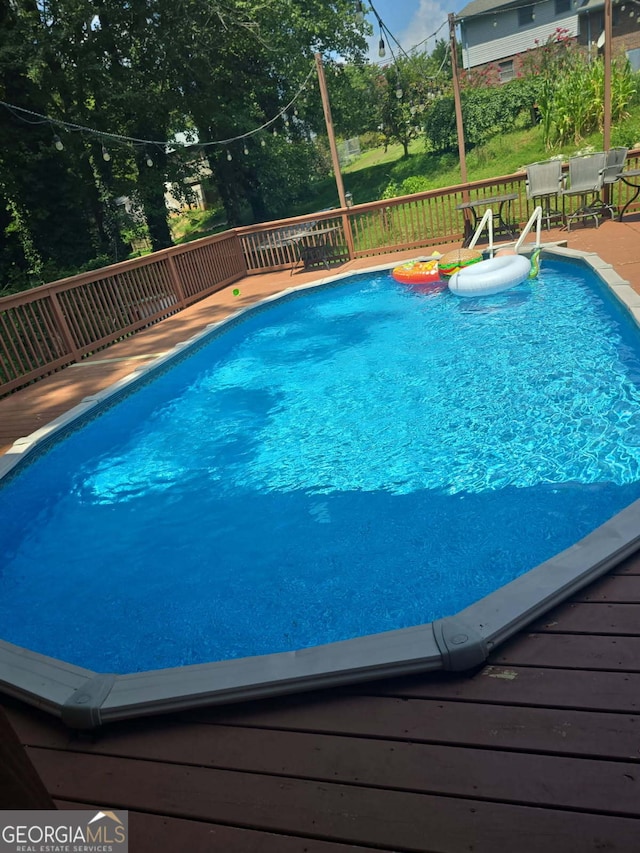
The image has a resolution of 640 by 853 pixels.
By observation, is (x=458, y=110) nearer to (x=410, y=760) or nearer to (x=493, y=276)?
(x=493, y=276)

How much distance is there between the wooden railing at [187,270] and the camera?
Answer: 6.46 metres

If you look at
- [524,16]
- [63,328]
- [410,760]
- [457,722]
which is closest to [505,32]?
[524,16]

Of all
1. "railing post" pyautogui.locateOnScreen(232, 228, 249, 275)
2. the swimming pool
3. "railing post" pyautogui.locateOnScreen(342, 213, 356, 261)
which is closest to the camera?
the swimming pool

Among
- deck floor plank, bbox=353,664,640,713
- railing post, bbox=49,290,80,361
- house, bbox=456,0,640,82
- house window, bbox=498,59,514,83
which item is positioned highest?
house, bbox=456,0,640,82

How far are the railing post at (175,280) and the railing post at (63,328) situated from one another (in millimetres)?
2426

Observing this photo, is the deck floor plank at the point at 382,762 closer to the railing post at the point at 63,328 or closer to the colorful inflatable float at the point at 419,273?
the railing post at the point at 63,328

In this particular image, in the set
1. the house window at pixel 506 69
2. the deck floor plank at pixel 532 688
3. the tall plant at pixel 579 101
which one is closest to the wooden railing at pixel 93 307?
the deck floor plank at pixel 532 688

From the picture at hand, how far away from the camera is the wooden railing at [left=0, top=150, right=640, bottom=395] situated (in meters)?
6.46

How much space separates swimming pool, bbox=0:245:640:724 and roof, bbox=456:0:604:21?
20.6 meters

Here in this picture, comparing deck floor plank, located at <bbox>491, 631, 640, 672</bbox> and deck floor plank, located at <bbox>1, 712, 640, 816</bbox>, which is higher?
deck floor plank, located at <bbox>1, 712, 640, 816</bbox>

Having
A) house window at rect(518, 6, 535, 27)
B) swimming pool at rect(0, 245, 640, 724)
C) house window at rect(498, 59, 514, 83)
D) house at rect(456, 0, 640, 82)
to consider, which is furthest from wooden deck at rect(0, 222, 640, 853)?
house window at rect(518, 6, 535, 27)

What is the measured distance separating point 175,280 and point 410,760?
338 inches

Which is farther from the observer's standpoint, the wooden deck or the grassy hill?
the grassy hill

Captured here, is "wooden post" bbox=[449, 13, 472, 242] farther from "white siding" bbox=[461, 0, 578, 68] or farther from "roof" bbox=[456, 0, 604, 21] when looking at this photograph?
"white siding" bbox=[461, 0, 578, 68]
